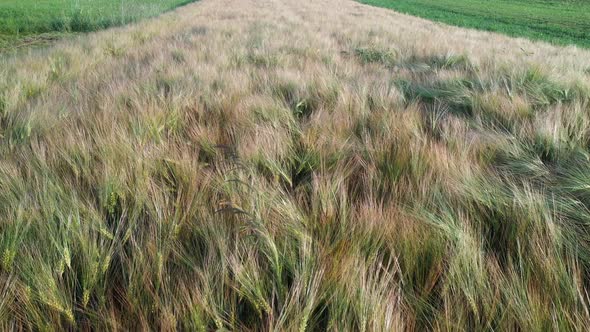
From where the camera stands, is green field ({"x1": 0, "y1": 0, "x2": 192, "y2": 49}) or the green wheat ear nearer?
the green wheat ear

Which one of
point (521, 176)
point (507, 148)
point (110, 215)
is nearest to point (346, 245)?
point (110, 215)

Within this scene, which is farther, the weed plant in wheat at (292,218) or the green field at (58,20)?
the green field at (58,20)

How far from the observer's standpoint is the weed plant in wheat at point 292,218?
1.95ft

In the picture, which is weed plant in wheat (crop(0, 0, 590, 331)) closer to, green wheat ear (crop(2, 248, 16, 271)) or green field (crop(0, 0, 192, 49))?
green wheat ear (crop(2, 248, 16, 271))

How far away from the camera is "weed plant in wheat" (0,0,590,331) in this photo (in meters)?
0.60

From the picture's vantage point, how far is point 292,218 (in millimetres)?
796

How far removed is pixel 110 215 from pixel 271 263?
1.68 feet

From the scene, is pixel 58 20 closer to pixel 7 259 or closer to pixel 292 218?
pixel 7 259

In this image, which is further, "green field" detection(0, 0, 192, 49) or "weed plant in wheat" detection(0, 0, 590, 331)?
"green field" detection(0, 0, 192, 49)

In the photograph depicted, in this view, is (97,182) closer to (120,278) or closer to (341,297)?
(120,278)

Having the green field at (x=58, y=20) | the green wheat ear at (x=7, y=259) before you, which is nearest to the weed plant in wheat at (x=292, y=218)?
the green wheat ear at (x=7, y=259)

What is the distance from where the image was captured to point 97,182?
101cm

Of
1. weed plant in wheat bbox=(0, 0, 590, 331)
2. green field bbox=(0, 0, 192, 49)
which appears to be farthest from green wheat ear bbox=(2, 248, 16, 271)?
green field bbox=(0, 0, 192, 49)

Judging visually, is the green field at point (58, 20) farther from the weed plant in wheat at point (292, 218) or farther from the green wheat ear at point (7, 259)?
the green wheat ear at point (7, 259)
